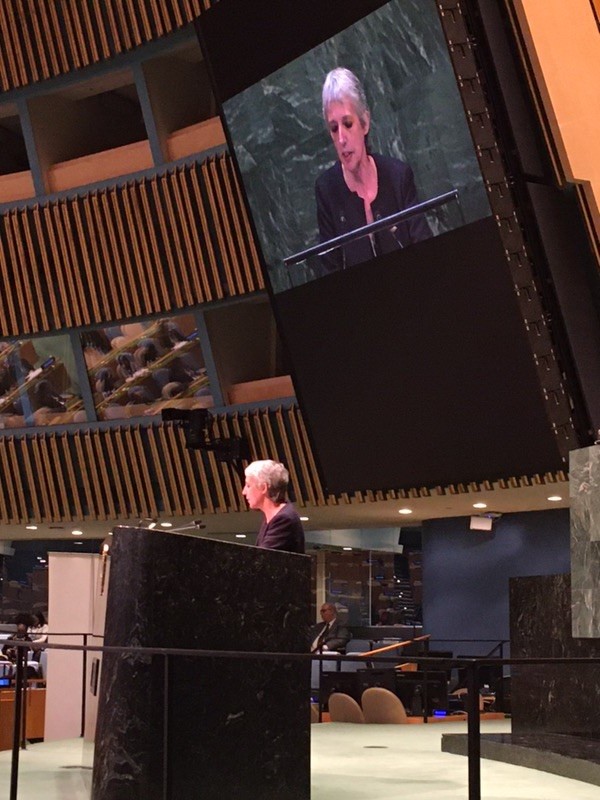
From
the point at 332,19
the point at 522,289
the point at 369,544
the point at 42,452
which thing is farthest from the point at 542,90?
the point at 369,544

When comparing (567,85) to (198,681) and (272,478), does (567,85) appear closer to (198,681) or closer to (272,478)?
(272,478)

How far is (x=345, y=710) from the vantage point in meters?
9.74

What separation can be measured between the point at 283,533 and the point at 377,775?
1665mm

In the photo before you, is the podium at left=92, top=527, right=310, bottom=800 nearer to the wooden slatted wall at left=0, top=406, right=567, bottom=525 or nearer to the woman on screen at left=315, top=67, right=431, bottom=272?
the woman on screen at left=315, top=67, right=431, bottom=272

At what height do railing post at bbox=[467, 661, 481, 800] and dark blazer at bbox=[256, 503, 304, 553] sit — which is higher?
dark blazer at bbox=[256, 503, 304, 553]

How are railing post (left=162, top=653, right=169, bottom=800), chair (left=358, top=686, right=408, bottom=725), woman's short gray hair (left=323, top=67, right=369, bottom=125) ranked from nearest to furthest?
railing post (left=162, top=653, right=169, bottom=800)
chair (left=358, top=686, right=408, bottom=725)
woman's short gray hair (left=323, top=67, right=369, bottom=125)

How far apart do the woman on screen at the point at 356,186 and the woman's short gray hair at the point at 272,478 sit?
19.5 ft

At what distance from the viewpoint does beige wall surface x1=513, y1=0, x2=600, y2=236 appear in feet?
29.5

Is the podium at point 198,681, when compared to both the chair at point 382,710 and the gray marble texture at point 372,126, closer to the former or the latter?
the chair at point 382,710

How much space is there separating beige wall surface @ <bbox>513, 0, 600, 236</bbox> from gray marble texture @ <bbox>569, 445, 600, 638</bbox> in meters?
5.24

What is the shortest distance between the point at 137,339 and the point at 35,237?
1902 mm

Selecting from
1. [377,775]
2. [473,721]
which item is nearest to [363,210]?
[377,775]

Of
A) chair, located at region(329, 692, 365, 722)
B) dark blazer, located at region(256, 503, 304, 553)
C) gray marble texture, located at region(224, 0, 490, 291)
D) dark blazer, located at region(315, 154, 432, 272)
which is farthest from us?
dark blazer, located at region(315, 154, 432, 272)

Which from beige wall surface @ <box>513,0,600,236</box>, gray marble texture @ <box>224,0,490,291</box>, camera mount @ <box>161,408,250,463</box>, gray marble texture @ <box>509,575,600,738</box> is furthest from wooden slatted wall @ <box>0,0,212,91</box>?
gray marble texture @ <box>509,575,600,738</box>
